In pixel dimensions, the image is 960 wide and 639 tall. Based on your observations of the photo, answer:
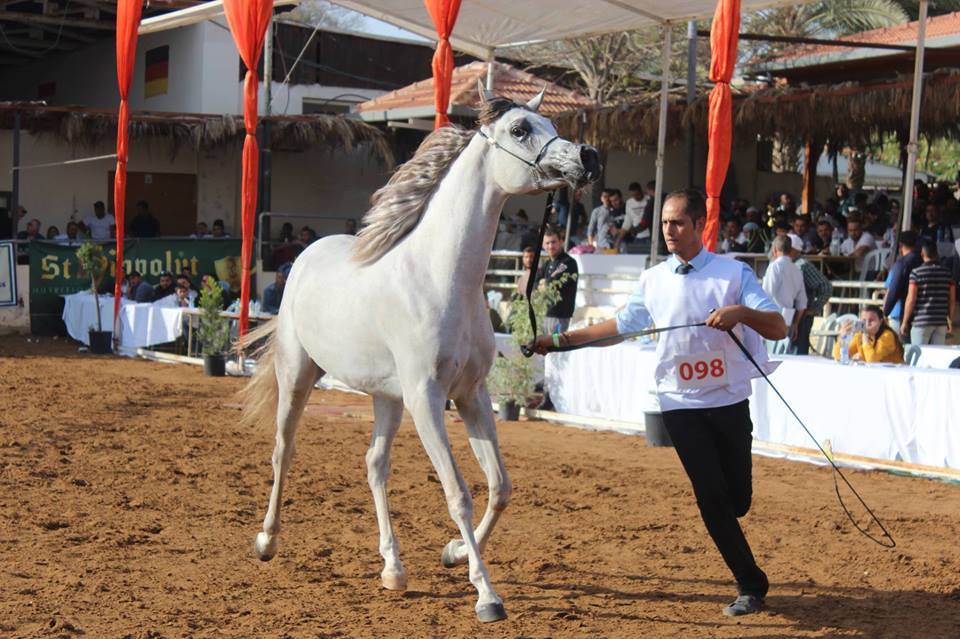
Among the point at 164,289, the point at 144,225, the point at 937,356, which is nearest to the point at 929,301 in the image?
the point at 937,356

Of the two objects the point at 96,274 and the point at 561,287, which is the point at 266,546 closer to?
the point at 561,287

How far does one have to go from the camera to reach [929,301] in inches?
467

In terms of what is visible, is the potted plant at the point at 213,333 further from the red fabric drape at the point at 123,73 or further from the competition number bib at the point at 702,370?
the competition number bib at the point at 702,370

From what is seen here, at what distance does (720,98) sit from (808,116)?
23.2 ft

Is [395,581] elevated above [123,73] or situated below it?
below

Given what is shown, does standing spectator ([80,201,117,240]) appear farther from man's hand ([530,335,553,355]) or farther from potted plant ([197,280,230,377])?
man's hand ([530,335,553,355])

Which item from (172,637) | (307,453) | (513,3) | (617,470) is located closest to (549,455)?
(617,470)

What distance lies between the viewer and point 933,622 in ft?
16.5

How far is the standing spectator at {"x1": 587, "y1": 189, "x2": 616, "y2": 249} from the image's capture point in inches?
722

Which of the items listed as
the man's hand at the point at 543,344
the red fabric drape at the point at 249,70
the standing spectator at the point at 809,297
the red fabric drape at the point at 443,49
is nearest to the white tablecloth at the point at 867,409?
the standing spectator at the point at 809,297

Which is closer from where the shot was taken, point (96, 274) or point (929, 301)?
point (929, 301)

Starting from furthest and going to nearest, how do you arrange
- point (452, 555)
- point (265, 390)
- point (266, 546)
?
point (265, 390), point (266, 546), point (452, 555)

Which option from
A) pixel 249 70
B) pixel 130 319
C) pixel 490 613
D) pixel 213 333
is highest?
pixel 249 70

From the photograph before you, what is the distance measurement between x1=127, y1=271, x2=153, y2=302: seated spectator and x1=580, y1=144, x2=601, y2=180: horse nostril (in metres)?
15.3
